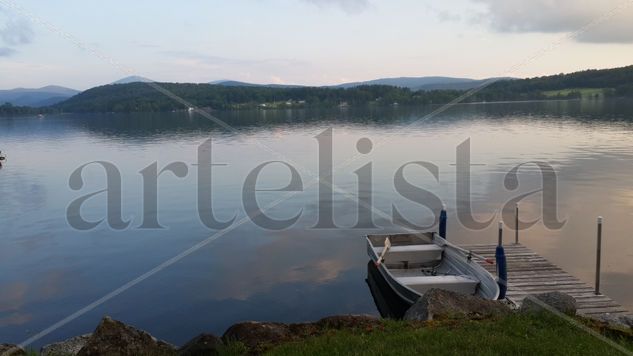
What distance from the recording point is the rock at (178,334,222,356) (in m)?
9.01

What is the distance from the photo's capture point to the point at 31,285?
20.8 metres

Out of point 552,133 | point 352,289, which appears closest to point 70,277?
point 352,289

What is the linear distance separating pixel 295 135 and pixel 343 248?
63.2 metres

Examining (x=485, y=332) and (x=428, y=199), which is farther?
(x=428, y=199)

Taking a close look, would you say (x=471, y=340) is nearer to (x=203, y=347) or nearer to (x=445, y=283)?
(x=203, y=347)

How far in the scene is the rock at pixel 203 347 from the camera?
29.6 feet

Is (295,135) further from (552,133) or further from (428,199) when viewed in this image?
(428,199)

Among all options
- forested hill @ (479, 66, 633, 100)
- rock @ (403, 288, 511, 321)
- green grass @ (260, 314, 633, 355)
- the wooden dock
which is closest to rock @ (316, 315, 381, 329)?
green grass @ (260, 314, 633, 355)

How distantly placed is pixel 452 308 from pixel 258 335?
4.31 metres

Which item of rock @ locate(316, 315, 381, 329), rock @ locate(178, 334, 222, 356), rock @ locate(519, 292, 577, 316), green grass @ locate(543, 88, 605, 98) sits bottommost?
rock @ locate(316, 315, 381, 329)

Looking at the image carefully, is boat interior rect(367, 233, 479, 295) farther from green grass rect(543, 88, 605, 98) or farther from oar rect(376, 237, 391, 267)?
green grass rect(543, 88, 605, 98)

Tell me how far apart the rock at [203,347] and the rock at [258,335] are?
1.54ft

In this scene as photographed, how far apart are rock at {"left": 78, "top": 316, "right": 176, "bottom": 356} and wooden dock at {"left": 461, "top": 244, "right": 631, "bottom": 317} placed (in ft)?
33.7

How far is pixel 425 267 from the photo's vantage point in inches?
775
